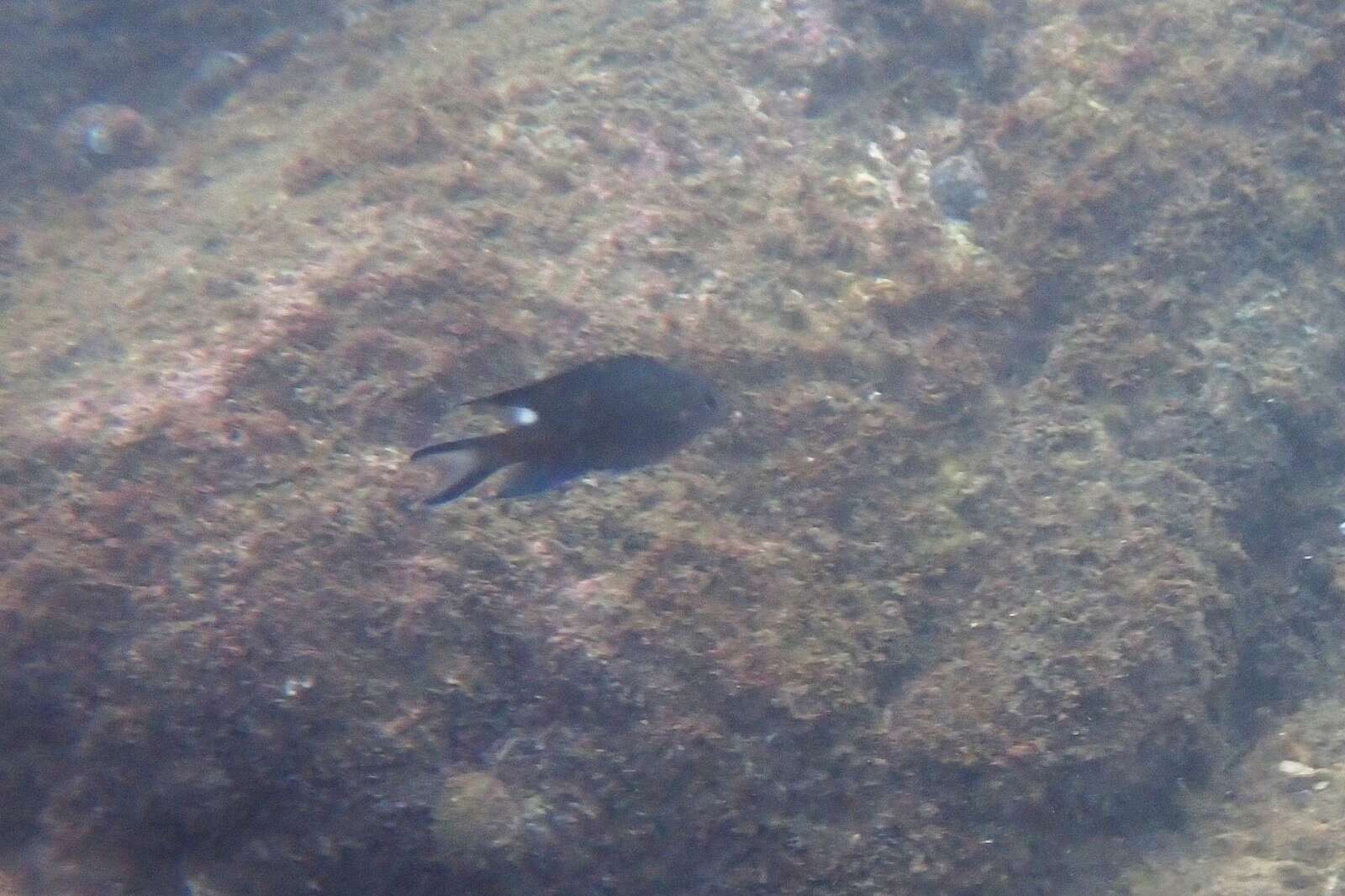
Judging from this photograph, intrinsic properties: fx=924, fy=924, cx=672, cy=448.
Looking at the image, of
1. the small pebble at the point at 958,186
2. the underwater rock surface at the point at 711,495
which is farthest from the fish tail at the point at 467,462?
the small pebble at the point at 958,186

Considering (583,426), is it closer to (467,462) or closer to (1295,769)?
(467,462)

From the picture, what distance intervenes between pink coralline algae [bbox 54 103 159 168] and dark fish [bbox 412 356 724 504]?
6968 mm

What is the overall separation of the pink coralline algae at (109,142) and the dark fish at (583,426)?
6.97 metres

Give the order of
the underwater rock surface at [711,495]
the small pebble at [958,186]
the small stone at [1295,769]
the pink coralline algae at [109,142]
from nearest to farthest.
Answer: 1. the underwater rock surface at [711,495]
2. the small stone at [1295,769]
3. the small pebble at [958,186]
4. the pink coralline algae at [109,142]

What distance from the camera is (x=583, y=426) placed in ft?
8.73

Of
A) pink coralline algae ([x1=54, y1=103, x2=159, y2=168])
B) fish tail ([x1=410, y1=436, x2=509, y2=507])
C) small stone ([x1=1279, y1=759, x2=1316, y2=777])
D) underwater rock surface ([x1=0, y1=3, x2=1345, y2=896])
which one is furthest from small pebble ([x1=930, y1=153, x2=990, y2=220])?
pink coralline algae ([x1=54, y1=103, x2=159, y2=168])

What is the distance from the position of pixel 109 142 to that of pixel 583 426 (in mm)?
7473

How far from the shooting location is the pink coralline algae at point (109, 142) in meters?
7.94

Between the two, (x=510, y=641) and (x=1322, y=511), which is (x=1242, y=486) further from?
(x=510, y=641)

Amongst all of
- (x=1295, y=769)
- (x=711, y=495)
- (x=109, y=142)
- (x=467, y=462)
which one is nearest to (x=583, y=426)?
(x=467, y=462)

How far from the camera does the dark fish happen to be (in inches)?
101

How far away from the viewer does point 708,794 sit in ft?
12.5

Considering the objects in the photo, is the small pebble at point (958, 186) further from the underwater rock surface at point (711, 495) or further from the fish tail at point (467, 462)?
the fish tail at point (467, 462)

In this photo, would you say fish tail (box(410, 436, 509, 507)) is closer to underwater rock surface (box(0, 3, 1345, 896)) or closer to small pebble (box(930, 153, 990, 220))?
underwater rock surface (box(0, 3, 1345, 896))
